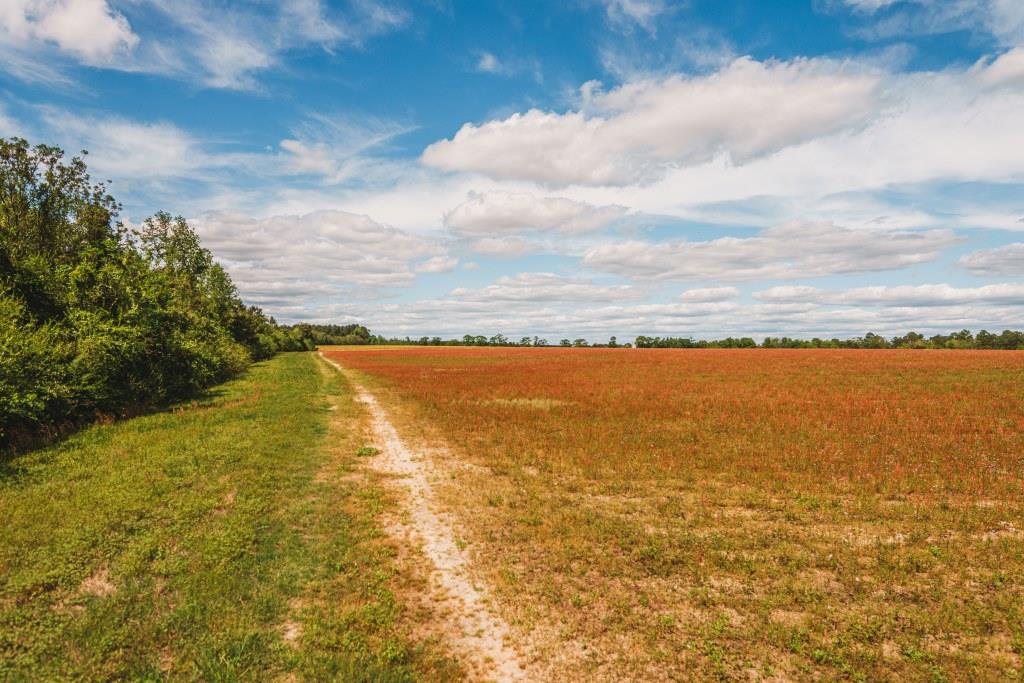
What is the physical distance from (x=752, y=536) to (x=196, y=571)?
8.87m

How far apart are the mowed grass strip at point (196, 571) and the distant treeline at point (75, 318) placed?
310 cm

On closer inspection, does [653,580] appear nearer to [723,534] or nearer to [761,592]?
[761,592]

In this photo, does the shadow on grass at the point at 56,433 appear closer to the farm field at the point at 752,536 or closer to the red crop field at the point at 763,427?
the farm field at the point at 752,536

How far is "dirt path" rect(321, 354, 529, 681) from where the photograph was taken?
17.1 feet

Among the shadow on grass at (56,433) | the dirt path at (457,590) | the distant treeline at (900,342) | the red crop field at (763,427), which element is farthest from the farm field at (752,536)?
the distant treeline at (900,342)

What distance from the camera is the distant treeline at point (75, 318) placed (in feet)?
48.6

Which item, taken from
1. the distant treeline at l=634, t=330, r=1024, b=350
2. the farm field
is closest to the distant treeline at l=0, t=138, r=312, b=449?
the farm field

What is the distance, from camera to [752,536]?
8.65 m

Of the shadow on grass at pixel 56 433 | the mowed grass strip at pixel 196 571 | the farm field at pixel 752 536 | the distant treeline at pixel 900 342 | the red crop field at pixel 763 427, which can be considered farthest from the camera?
the distant treeline at pixel 900 342

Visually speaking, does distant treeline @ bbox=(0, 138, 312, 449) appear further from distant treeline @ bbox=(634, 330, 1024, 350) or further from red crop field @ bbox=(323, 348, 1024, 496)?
distant treeline @ bbox=(634, 330, 1024, 350)

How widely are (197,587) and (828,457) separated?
49.6 feet

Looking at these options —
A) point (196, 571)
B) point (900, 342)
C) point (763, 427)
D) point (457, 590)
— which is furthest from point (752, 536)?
point (900, 342)

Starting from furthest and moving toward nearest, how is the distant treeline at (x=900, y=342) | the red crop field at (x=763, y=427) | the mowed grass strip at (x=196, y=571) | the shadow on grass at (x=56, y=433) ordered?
the distant treeline at (x=900, y=342) < the red crop field at (x=763, y=427) < the shadow on grass at (x=56, y=433) < the mowed grass strip at (x=196, y=571)

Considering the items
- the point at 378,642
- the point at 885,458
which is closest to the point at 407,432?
the point at 378,642
